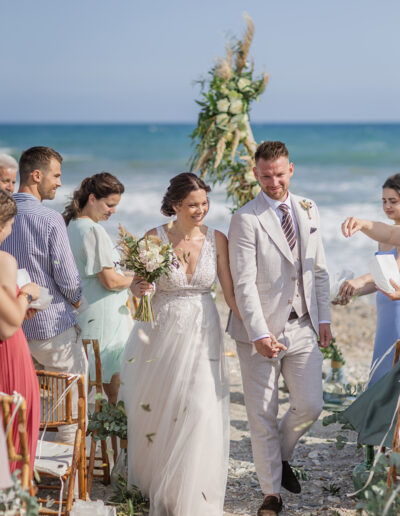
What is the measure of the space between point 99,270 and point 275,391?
1.50 metres

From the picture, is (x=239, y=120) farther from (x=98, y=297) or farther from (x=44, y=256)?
(x=44, y=256)

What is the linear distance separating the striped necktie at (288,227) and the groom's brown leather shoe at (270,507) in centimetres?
155

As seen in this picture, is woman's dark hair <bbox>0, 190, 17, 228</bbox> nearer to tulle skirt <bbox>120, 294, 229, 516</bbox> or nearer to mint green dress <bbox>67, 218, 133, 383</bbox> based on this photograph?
tulle skirt <bbox>120, 294, 229, 516</bbox>

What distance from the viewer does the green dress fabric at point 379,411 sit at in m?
3.80

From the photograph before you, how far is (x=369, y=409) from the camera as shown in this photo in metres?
3.92

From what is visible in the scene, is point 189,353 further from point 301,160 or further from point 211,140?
point 301,160

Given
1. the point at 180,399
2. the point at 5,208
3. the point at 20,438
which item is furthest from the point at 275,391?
the point at 5,208

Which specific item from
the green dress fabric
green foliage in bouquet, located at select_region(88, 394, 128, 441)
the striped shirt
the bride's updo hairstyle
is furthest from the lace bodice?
the green dress fabric

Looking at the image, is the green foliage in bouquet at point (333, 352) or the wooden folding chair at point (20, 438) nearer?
the wooden folding chair at point (20, 438)

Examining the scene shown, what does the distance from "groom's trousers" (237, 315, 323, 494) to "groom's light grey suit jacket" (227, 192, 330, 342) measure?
110 millimetres

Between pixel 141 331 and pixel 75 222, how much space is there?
1090 mm

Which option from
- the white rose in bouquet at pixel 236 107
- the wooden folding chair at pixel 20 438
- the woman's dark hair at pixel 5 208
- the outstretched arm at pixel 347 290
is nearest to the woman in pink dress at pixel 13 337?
the woman's dark hair at pixel 5 208

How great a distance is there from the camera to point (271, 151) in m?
4.11

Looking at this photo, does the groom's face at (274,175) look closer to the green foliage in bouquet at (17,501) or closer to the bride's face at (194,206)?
the bride's face at (194,206)
